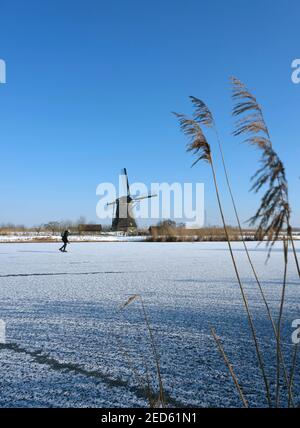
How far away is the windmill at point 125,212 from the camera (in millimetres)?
39500

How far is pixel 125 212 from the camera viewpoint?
3981 centimetres

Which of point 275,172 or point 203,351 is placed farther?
point 203,351

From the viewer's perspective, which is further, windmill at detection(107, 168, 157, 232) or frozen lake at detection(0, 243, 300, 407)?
windmill at detection(107, 168, 157, 232)

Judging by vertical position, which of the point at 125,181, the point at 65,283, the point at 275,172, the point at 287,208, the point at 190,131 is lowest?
the point at 65,283

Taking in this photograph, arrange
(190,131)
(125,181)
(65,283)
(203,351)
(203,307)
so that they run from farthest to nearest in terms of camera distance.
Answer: (125,181)
(65,283)
(203,307)
(203,351)
(190,131)

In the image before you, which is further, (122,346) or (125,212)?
(125,212)

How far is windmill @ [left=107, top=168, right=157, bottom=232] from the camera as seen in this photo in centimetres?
3950

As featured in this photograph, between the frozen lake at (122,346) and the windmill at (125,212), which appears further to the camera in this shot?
the windmill at (125,212)
